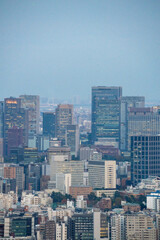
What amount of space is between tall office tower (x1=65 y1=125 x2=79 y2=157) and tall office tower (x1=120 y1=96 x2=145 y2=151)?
2542mm

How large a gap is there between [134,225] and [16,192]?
12.7 meters

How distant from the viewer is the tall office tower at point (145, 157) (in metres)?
55.0

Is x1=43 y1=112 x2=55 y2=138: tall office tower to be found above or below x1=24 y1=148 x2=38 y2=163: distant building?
above

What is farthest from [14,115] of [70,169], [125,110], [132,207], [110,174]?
[132,207]

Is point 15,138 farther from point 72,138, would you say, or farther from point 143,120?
point 143,120

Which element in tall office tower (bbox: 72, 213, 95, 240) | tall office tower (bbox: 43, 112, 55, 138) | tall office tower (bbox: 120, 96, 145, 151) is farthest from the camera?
tall office tower (bbox: 43, 112, 55, 138)

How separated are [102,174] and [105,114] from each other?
24.4 m

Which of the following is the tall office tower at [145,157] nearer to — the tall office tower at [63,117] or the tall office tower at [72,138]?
the tall office tower at [72,138]

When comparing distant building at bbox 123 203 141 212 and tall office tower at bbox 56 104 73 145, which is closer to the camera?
distant building at bbox 123 203 141 212

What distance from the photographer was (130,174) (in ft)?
182

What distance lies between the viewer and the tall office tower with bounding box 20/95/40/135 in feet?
252

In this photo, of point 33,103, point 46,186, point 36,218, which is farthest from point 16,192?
point 33,103

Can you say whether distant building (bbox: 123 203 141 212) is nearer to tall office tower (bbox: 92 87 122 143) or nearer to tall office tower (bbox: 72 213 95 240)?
tall office tower (bbox: 72 213 95 240)

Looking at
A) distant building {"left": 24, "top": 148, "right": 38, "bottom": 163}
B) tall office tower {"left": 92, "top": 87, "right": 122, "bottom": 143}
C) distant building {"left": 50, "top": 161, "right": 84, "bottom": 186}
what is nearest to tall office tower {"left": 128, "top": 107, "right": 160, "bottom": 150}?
tall office tower {"left": 92, "top": 87, "right": 122, "bottom": 143}
